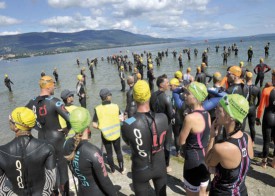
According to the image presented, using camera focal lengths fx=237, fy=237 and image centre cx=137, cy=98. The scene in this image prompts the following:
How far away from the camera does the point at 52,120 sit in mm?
4098

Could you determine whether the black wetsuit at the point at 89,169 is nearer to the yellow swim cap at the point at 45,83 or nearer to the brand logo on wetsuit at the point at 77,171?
the brand logo on wetsuit at the point at 77,171

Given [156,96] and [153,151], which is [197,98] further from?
[156,96]

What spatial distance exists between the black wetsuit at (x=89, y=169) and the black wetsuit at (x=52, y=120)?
1477 millimetres

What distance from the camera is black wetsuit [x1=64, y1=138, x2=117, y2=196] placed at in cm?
247

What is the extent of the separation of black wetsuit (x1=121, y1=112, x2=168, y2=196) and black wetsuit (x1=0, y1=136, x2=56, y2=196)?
96 centimetres

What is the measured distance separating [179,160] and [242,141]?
364 cm

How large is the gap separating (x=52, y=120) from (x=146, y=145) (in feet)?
6.46

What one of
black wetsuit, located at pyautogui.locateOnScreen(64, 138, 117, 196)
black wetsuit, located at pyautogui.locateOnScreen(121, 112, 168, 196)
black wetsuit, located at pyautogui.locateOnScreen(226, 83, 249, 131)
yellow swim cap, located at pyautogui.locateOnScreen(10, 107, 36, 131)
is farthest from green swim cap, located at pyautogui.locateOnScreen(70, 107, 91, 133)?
black wetsuit, located at pyautogui.locateOnScreen(226, 83, 249, 131)

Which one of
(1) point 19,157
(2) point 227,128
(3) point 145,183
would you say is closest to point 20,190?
(1) point 19,157

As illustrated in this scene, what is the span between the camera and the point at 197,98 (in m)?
3.11

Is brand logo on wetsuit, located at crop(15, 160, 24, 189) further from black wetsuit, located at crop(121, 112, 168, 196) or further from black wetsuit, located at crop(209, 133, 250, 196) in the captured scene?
black wetsuit, located at crop(209, 133, 250, 196)

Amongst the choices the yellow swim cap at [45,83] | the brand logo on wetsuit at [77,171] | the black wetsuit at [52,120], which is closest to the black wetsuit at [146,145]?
the brand logo on wetsuit at [77,171]

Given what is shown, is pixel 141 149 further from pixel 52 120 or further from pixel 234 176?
pixel 52 120

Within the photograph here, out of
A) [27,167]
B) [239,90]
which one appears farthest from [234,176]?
[239,90]
